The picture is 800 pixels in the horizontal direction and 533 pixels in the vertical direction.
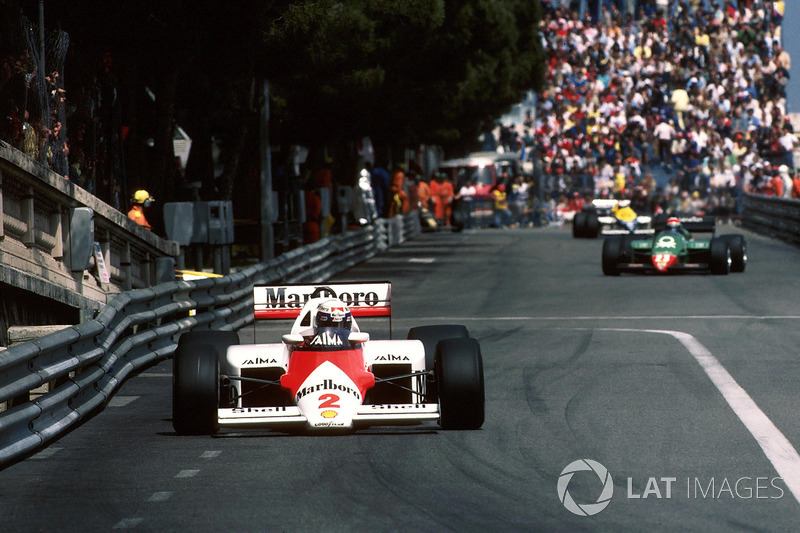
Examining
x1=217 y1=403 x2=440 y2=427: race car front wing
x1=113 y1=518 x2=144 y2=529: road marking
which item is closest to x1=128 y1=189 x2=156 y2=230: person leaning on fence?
x1=217 y1=403 x2=440 y2=427: race car front wing

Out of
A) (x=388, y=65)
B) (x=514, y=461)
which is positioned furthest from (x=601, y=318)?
(x=388, y=65)

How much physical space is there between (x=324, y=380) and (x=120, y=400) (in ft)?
10.3

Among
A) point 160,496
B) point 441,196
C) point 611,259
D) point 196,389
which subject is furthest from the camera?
point 441,196

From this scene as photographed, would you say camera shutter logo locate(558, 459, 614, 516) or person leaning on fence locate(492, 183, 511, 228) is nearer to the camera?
camera shutter logo locate(558, 459, 614, 516)

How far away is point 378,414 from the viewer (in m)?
9.12

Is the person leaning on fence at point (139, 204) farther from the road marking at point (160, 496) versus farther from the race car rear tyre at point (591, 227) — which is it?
the race car rear tyre at point (591, 227)

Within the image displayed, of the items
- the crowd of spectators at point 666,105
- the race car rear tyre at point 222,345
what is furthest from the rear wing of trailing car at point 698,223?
the crowd of spectators at point 666,105

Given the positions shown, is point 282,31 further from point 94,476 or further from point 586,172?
point 586,172

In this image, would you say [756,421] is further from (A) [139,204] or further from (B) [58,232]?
(A) [139,204]

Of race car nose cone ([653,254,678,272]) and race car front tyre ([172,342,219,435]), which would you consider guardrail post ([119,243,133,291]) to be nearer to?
race car front tyre ([172,342,219,435])

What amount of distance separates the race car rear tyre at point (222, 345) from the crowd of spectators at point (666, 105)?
39092mm

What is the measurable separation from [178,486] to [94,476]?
0.67 m

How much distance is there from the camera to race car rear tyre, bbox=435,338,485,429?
9.34 meters

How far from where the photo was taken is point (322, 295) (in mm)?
10562
